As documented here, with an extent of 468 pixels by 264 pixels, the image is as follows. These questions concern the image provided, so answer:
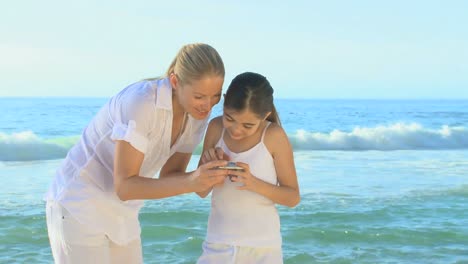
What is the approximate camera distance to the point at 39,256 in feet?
19.4

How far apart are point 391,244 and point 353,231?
52 cm

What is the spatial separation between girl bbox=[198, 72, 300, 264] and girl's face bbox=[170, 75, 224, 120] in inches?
3.0

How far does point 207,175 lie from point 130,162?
0.33 m

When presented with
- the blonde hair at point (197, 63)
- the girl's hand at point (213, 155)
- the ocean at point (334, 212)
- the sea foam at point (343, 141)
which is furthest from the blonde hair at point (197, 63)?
the sea foam at point (343, 141)

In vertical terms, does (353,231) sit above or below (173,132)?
below

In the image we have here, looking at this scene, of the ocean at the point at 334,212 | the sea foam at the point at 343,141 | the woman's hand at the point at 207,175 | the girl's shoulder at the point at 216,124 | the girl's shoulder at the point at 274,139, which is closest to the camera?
the woman's hand at the point at 207,175

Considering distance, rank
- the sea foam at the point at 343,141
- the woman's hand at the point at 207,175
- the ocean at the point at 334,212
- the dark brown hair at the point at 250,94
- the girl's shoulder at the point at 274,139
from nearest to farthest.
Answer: the woman's hand at the point at 207,175, the dark brown hair at the point at 250,94, the girl's shoulder at the point at 274,139, the ocean at the point at 334,212, the sea foam at the point at 343,141

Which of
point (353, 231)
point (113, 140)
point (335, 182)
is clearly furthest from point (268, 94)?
point (335, 182)

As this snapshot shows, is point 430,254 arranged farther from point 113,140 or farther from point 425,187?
point 113,140

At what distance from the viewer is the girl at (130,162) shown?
8.95 ft

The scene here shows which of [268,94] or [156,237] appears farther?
[156,237]

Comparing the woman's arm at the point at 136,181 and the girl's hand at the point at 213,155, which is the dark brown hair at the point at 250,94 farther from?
the woman's arm at the point at 136,181

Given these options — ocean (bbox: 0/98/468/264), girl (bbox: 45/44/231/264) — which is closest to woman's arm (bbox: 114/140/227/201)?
girl (bbox: 45/44/231/264)

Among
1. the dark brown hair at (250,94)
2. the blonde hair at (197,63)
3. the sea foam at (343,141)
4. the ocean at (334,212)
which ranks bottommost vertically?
the sea foam at (343,141)
